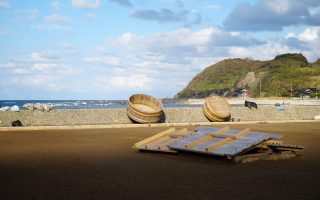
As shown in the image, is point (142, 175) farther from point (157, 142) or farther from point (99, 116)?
point (99, 116)

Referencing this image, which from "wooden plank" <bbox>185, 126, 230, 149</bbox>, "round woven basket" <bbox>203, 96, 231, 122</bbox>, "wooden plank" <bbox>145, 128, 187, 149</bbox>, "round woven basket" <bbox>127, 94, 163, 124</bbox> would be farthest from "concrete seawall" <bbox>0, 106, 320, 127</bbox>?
"wooden plank" <bbox>185, 126, 230, 149</bbox>

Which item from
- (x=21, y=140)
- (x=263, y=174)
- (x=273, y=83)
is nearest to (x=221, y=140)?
(x=263, y=174)

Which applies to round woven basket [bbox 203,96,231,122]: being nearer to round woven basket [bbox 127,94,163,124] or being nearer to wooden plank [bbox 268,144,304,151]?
round woven basket [bbox 127,94,163,124]

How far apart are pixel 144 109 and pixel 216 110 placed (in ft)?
14.2

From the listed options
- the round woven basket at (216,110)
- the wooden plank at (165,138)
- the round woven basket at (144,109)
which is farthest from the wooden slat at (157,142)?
the round woven basket at (216,110)

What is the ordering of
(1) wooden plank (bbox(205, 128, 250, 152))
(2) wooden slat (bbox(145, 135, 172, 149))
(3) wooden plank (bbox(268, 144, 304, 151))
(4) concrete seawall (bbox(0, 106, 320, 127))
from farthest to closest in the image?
(4) concrete seawall (bbox(0, 106, 320, 127)) → (2) wooden slat (bbox(145, 135, 172, 149)) → (3) wooden plank (bbox(268, 144, 304, 151)) → (1) wooden plank (bbox(205, 128, 250, 152))

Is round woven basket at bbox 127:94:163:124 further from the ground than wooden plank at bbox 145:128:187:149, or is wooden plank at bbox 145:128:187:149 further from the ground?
round woven basket at bbox 127:94:163:124

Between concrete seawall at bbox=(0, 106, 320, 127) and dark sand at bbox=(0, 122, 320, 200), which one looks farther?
concrete seawall at bbox=(0, 106, 320, 127)

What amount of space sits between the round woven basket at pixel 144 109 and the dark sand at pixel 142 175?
30.5 ft

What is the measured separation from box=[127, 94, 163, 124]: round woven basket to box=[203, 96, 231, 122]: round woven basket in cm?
299

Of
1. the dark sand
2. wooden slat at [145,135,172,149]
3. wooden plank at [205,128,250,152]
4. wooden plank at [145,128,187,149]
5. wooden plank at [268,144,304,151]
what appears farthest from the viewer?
wooden plank at [145,128,187,149]

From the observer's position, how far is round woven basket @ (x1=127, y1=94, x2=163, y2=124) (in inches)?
794

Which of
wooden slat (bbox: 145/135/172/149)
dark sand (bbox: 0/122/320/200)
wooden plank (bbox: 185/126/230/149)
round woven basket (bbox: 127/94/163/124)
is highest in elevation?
round woven basket (bbox: 127/94/163/124)

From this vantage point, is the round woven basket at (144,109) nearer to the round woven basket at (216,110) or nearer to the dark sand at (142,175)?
the round woven basket at (216,110)
